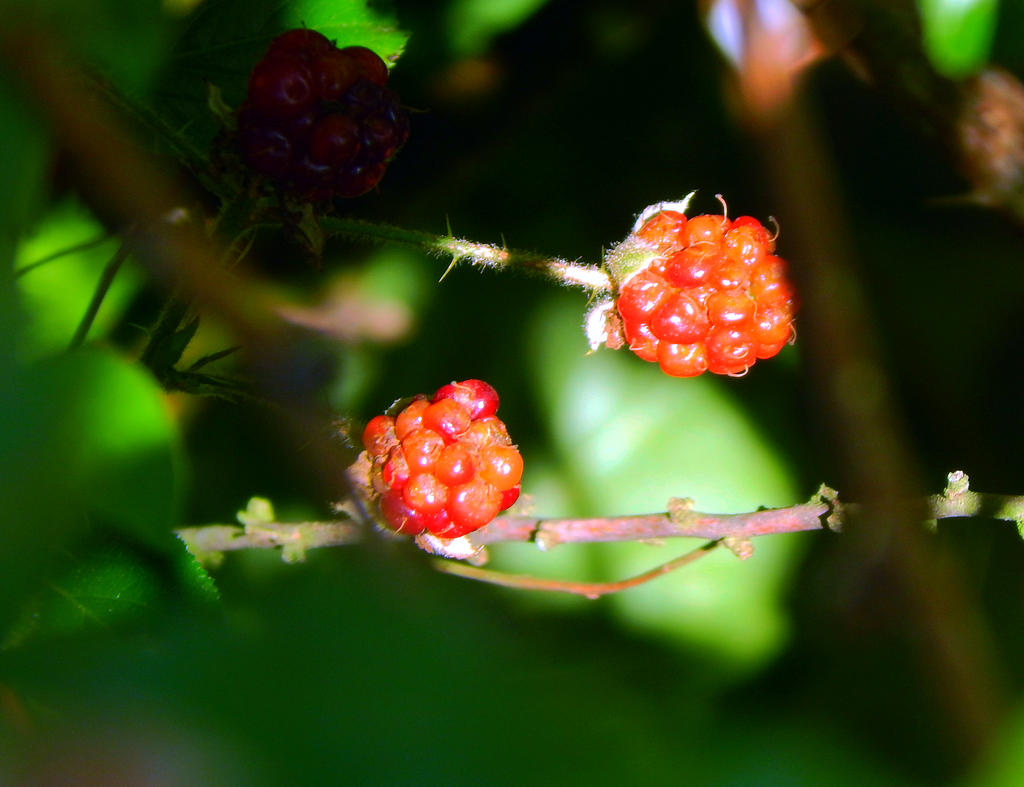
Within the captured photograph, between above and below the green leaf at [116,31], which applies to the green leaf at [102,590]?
→ below

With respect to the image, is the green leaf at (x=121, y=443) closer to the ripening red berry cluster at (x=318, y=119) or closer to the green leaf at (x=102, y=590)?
the green leaf at (x=102, y=590)

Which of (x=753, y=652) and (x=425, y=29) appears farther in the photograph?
(x=753, y=652)

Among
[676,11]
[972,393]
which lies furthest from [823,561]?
[676,11]

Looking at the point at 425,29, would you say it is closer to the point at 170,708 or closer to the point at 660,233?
the point at 660,233

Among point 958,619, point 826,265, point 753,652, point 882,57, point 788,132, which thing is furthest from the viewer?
point 753,652

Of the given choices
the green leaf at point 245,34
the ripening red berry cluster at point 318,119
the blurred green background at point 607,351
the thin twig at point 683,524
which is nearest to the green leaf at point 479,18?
the blurred green background at point 607,351

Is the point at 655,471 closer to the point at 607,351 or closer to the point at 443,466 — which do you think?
the point at 607,351

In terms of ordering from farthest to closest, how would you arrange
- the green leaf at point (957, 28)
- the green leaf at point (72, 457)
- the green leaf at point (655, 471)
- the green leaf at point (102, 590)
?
the green leaf at point (655, 471) < the green leaf at point (102, 590) < the green leaf at point (957, 28) < the green leaf at point (72, 457)
